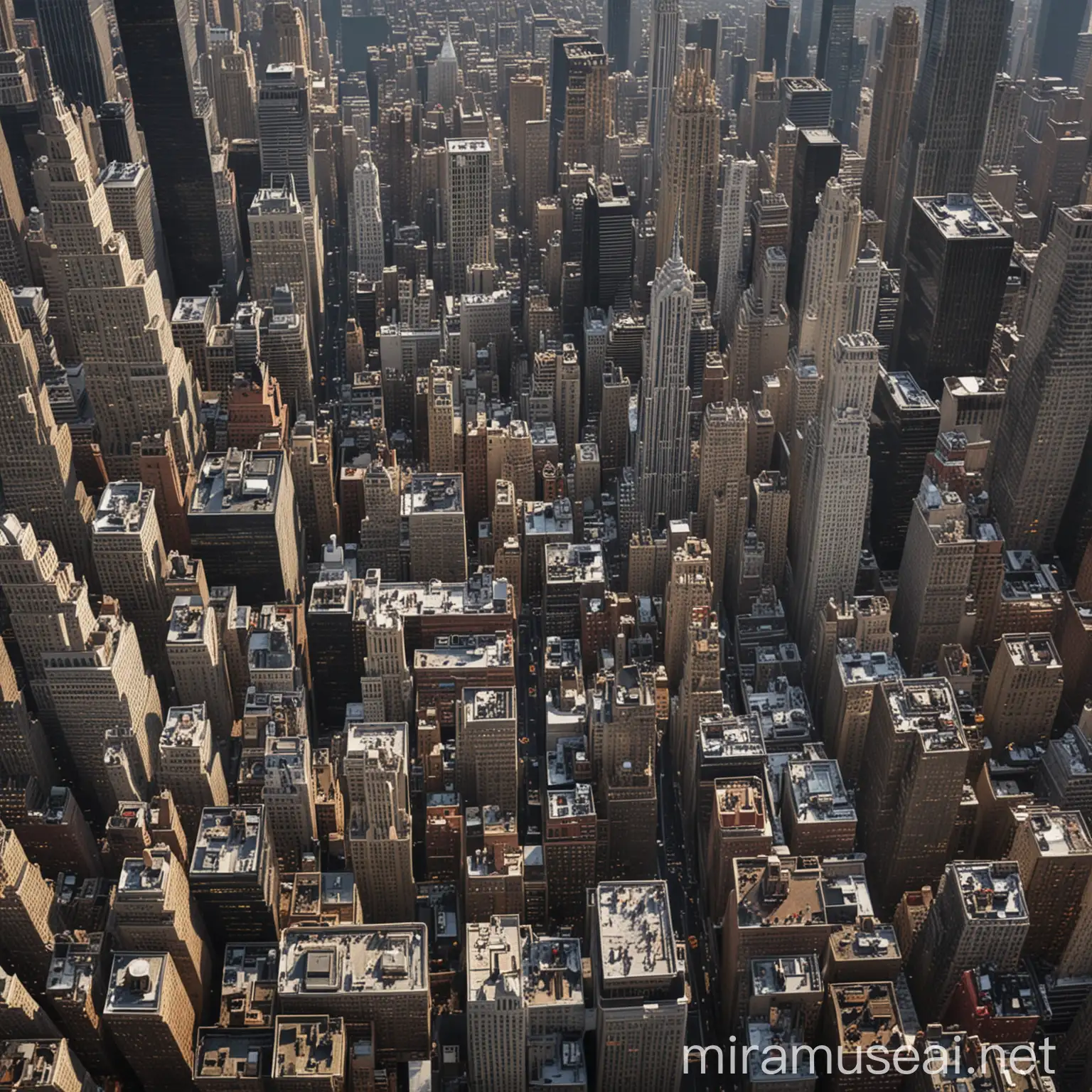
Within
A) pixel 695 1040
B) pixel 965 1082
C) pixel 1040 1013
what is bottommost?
pixel 695 1040

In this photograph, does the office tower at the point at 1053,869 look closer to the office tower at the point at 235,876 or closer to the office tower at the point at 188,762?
the office tower at the point at 235,876

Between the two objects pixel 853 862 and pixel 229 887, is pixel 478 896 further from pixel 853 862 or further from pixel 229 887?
pixel 853 862

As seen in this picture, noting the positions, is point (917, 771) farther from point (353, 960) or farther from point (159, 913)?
point (159, 913)

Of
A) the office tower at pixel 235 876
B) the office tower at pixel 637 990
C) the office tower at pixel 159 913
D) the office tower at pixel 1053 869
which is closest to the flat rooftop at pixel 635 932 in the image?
the office tower at pixel 637 990

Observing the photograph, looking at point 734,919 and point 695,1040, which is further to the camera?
point 695,1040

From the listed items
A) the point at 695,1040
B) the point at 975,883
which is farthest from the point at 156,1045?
the point at 975,883

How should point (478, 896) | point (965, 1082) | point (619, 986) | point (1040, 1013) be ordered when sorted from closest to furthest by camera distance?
point (965, 1082) → point (619, 986) → point (1040, 1013) → point (478, 896)
